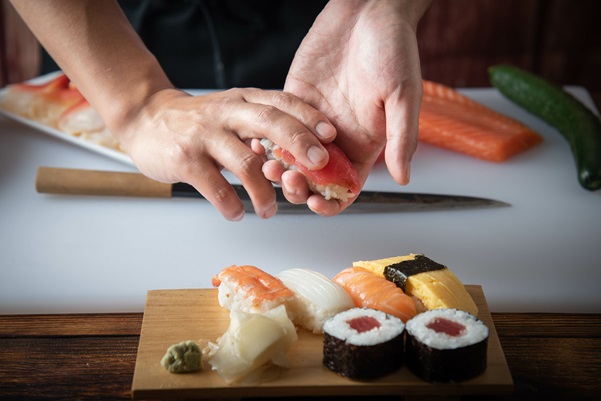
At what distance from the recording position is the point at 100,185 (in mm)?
2164

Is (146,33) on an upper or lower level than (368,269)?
upper

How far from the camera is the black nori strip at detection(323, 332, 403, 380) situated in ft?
4.42

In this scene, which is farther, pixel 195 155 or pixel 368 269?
pixel 195 155

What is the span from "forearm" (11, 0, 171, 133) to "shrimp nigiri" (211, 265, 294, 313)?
62 centimetres

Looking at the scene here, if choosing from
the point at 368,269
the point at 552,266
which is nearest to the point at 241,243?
the point at 368,269

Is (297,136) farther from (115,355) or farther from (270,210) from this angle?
(115,355)

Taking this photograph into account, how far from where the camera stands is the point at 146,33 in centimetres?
275

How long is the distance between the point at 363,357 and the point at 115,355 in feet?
1.68

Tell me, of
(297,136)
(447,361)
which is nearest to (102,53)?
(297,136)

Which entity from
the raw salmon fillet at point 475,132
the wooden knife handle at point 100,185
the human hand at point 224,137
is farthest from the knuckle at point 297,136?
the raw salmon fillet at point 475,132

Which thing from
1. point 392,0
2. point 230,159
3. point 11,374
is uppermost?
point 392,0

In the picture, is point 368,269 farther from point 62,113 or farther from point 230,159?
point 62,113

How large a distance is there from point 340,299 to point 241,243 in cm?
52

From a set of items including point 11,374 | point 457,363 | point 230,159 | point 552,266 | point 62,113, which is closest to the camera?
point 457,363
